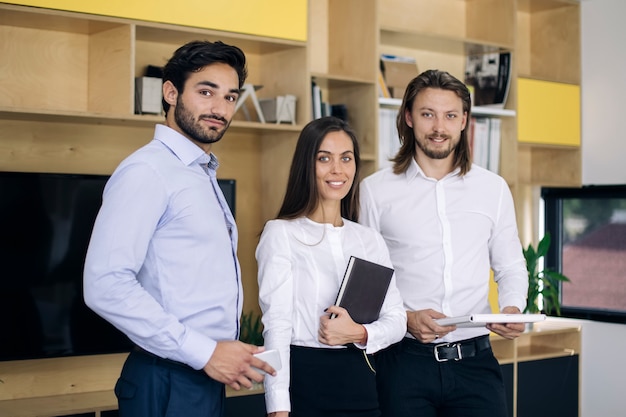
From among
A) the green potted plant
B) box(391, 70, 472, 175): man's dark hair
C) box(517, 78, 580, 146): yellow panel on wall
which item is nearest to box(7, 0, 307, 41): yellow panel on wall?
box(391, 70, 472, 175): man's dark hair

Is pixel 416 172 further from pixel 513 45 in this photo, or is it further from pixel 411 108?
pixel 513 45

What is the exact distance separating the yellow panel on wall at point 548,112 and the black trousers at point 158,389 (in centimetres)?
320

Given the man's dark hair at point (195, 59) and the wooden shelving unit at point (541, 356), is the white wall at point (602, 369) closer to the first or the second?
the wooden shelving unit at point (541, 356)

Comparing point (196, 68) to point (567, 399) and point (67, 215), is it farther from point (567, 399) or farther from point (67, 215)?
point (567, 399)

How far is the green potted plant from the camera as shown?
4.53m

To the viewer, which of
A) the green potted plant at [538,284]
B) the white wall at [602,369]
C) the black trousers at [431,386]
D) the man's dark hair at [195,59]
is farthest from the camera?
the white wall at [602,369]

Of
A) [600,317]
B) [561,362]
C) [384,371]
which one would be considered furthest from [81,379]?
[600,317]

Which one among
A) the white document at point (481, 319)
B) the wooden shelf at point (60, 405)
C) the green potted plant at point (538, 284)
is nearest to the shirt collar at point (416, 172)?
the white document at point (481, 319)

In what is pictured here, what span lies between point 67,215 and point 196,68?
1495 mm

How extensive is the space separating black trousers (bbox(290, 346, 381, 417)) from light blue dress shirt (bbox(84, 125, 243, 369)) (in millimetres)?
278

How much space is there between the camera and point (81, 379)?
339 centimetres

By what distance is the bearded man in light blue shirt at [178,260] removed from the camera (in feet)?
5.61

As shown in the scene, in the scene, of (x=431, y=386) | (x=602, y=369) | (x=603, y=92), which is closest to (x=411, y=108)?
(x=431, y=386)

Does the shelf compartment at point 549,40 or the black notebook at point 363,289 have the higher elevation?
the shelf compartment at point 549,40
